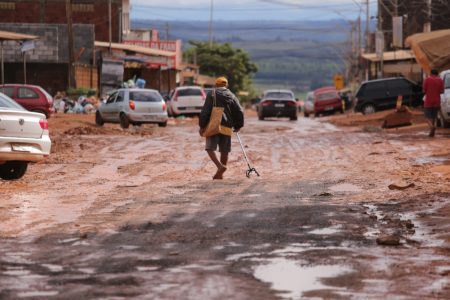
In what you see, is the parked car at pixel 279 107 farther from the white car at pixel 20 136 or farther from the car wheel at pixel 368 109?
the white car at pixel 20 136

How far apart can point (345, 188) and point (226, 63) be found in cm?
11693

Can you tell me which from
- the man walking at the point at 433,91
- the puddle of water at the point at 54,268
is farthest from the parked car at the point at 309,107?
the puddle of water at the point at 54,268

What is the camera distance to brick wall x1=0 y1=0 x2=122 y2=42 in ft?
278

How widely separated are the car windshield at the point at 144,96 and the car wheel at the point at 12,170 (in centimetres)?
2063

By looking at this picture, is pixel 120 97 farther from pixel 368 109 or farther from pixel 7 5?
pixel 7 5

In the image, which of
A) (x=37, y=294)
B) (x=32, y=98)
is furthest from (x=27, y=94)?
(x=37, y=294)

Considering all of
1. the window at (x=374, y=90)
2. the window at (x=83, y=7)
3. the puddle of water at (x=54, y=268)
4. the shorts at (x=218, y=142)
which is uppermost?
the window at (x=83, y=7)

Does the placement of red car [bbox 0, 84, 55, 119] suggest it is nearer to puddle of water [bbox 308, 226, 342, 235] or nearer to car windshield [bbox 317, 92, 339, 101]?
car windshield [bbox 317, 92, 339, 101]

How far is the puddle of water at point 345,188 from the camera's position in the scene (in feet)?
52.8

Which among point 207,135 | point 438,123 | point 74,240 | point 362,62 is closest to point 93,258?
point 74,240

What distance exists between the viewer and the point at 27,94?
132ft

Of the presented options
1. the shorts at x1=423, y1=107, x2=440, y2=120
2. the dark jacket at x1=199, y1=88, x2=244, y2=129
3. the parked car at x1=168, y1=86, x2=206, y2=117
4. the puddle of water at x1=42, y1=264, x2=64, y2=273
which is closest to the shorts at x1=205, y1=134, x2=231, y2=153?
the dark jacket at x1=199, y1=88, x2=244, y2=129

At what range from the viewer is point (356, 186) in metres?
16.9

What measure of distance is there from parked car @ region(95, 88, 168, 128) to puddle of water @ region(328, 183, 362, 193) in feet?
72.4
